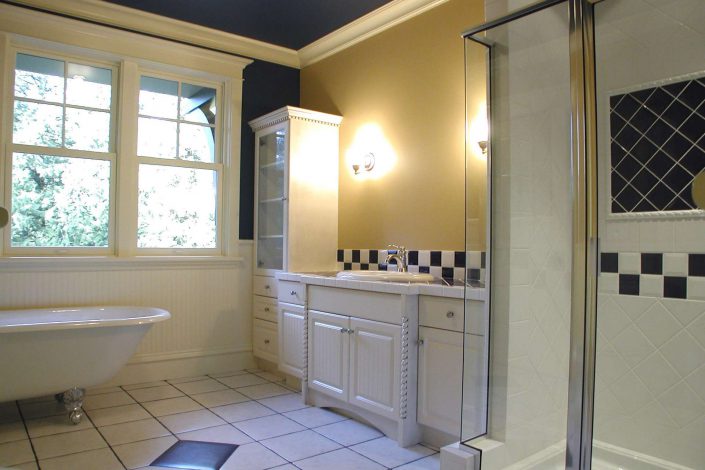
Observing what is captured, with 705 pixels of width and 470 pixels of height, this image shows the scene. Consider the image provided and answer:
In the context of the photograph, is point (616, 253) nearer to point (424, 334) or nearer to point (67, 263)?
point (424, 334)

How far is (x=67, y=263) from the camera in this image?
11.8 feet

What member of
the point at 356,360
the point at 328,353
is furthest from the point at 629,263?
the point at 328,353

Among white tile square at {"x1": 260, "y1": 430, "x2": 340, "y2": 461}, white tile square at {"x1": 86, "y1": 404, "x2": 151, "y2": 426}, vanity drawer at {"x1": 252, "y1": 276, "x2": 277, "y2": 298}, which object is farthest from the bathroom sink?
white tile square at {"x1": 86, "y1": 404, "x2": 151, "y2": 426}

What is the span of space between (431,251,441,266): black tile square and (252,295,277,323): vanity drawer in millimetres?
1404

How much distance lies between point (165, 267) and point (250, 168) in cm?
110

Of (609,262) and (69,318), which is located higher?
(609,262)

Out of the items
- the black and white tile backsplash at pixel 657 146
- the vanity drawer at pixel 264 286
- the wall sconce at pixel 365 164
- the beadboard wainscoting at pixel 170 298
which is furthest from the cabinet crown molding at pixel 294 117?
the black and white tile backsplash at pixel 657 146

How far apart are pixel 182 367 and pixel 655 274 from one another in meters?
3.37

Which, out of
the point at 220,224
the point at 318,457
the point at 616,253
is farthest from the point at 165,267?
the point at 616,253

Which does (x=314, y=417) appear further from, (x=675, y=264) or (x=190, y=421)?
(x=675, y=264)

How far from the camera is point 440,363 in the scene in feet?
8.27

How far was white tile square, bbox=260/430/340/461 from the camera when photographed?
255 cm

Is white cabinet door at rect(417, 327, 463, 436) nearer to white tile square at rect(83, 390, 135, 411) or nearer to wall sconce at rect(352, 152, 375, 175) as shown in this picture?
wall sconce at rect(352, 152, 375, 175)

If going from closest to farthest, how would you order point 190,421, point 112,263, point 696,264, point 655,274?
1. point 696,264
2. point 655,274
3. point 190,421
4. point 112,263
